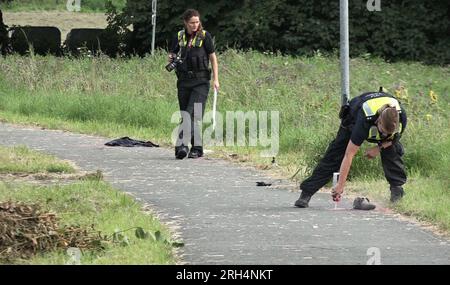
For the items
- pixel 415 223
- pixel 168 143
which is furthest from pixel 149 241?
pixel 168 143

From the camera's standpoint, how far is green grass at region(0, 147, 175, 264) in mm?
9175

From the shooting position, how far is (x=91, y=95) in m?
21.4

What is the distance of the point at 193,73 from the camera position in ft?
52.7

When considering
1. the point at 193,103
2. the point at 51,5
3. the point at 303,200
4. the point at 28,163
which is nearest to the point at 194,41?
the point at 193,103

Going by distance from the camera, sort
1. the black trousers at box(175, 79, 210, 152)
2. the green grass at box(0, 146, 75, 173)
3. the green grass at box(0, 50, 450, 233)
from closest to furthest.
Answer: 1. the green grass at box(0, 146, 75, 173)
2. the green grass at box(0, 50, 450, 233)
3. the black trousers at box(175, 79, 210, 152)

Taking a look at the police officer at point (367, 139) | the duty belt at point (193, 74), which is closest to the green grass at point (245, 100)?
the police officer at point (367, 139)

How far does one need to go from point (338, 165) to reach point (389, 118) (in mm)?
1239

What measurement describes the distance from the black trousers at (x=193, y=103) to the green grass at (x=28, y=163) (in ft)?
5.99

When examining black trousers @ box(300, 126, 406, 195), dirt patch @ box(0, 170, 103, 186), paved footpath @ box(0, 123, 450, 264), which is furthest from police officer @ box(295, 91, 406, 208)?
dirt patch @ box(0, 170, 103, 186)

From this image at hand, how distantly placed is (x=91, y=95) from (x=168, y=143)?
13.1ft

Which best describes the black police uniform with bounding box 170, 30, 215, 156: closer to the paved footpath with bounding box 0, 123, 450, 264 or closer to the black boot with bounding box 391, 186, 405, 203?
the paved footpath with bounding box 0, 123, 450, 264

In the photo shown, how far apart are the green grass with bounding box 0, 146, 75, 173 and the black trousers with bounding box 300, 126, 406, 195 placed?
136 inches

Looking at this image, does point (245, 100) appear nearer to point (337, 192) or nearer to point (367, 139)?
point (337, 192)

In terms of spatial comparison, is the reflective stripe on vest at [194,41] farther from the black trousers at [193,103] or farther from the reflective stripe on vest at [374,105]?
the reflective stripe on vest at [374,105]
